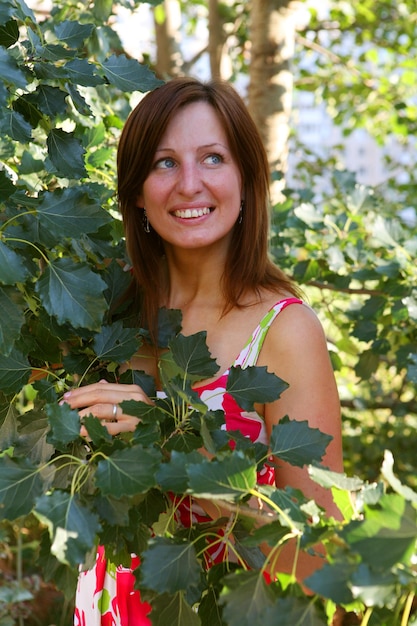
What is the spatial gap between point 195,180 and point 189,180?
12 mm

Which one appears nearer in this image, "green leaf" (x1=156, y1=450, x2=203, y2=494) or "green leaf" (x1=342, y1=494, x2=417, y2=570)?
"green leaf" (x1=342, y1=494, x2=417, y2=570)

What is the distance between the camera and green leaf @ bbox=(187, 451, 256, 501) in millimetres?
858

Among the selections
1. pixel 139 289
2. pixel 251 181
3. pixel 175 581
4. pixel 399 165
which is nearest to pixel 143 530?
pixel 175 581

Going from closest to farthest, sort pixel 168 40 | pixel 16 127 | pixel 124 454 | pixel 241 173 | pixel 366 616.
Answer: pixel 366 616, pixel 124 454, pixel 16 127, pixel 241 173, pixel 168 40

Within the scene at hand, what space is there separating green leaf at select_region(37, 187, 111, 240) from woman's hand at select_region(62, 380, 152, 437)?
0.78 feet

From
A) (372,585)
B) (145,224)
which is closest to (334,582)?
(372,585)

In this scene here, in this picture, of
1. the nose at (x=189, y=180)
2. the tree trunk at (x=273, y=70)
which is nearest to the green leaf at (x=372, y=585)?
the nose at (x=189, y=180)

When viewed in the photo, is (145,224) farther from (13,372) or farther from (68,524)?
(68,524)

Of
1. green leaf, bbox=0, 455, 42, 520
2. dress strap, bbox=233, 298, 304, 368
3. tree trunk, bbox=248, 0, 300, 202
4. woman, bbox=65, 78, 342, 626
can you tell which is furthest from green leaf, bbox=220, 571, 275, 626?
tree trunk, bbox=248, 0, 300, 202

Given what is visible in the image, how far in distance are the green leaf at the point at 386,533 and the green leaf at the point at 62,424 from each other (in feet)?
1.26

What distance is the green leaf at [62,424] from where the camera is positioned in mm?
1020

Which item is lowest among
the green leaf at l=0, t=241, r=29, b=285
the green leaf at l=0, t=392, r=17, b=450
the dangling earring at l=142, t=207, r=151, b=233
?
the green leaf at l=0, t=392, r=17, b=450

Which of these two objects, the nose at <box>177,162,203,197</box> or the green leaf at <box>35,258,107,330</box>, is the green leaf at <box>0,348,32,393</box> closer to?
the green leaf at <box>35,258,107,330</box>

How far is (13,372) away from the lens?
48.9 inches
